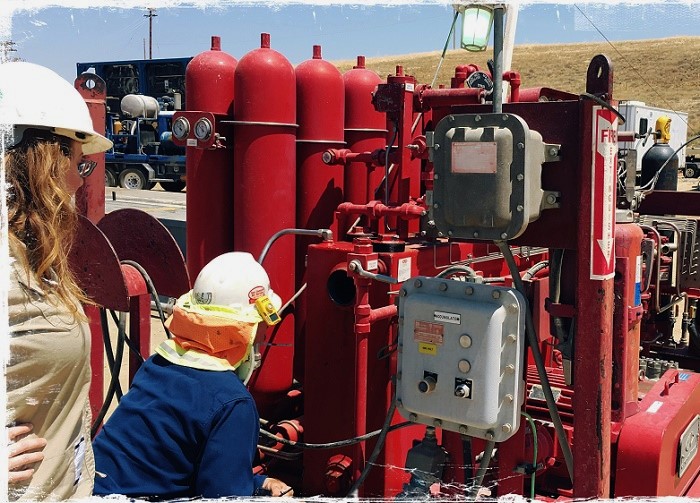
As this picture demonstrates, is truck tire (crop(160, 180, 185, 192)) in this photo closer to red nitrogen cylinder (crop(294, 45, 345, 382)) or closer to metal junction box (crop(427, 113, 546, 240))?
red nitrogen cylinder (crop(294, 45, 345, 382))

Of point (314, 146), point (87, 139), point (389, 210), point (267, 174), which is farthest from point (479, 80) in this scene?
point (87, 139)

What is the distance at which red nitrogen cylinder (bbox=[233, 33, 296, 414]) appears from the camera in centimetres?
382

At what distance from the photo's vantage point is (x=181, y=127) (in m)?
3.88

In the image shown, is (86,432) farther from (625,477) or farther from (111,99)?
Result: (111,99)

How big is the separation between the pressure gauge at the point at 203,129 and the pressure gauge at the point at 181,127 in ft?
0.21

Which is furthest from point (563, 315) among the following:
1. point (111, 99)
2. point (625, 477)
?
point (111, 99)

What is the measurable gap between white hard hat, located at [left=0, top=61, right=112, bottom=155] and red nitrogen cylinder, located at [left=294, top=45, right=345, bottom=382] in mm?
2225

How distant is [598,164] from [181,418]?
136 centimetres

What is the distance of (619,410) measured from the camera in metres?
2.66

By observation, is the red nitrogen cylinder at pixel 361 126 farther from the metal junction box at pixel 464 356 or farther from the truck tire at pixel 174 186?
the truck tire at pixel 174 186

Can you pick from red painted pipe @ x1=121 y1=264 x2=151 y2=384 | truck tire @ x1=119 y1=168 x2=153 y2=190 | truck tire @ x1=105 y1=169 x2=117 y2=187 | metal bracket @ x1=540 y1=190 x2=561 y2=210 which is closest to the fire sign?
metal bracket @ x1=540 y1=190 x2=561 y2=210

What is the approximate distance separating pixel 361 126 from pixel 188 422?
9.34 feet

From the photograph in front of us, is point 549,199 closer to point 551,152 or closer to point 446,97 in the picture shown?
point 551,152

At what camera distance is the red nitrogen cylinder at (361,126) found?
14.4 feet
